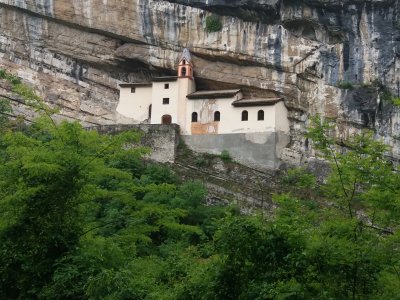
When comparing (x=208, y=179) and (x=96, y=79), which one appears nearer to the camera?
(x=208, y=179)

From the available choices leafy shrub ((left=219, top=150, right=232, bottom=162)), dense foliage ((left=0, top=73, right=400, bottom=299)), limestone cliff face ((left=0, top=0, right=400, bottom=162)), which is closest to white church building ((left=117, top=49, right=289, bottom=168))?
leafy shrub ((left=219, top=150, right=232, bottom=162))

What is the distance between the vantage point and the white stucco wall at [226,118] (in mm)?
45594

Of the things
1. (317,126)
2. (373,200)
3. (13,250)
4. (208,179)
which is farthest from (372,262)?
(208,179)

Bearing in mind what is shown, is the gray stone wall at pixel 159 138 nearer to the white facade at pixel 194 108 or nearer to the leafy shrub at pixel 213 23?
the white facade at pixel 194 108

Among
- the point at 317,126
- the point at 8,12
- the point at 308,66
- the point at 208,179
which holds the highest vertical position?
the point at 8,12

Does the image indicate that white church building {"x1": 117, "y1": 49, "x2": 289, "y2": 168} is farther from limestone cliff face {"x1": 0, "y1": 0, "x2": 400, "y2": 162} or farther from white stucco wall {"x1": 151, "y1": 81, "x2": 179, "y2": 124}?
limestone cliff face {"x1": 0, "y1": 0, "x2": 400, "y2": 162}

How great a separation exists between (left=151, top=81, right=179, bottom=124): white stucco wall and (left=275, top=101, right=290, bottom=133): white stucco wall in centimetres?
667

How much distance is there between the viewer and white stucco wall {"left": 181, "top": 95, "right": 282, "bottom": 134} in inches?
1795

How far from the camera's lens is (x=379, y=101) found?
46.5m

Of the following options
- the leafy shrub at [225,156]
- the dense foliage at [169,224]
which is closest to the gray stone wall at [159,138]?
the leafy shrub at [225,156]

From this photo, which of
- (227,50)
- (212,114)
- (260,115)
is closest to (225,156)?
(260,115)

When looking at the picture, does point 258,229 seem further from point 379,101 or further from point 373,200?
point 379,101

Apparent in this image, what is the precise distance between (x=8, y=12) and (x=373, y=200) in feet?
132

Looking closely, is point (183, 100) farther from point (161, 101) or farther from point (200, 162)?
point (200, 162)
